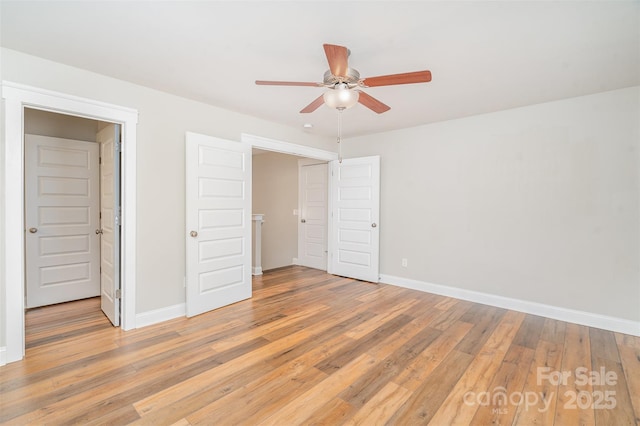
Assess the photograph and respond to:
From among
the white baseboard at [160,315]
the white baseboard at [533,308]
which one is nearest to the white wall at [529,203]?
the white baseboard at [533,308]

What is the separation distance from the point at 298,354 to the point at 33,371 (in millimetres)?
2025

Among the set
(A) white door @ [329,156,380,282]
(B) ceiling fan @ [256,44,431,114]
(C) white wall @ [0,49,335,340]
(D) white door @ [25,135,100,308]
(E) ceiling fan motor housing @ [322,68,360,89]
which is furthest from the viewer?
(A) white door @ [329,156,380,282]

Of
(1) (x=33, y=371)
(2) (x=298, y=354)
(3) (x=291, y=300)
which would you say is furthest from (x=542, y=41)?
(1) (x=33, y=371)

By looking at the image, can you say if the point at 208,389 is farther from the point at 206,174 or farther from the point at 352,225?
the point at 352,225

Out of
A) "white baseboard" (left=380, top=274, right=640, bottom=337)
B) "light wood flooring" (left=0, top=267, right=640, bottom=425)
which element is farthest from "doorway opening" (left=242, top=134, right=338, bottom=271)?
"light wood flooring" (left=0, top=267, right=640, bottom=425)

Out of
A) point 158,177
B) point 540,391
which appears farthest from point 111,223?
point 540,391

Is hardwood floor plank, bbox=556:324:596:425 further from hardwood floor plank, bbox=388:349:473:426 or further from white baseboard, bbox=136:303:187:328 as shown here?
white baseboard, bbox=136:303:187:328

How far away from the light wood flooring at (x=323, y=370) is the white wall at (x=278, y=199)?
108 inches

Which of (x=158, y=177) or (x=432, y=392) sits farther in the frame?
(x=158, y=177)

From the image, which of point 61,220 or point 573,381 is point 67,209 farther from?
point 573,381

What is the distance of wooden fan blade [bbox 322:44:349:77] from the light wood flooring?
87.0 inches

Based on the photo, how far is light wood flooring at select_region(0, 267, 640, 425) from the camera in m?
1.83

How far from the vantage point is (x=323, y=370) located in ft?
7.54

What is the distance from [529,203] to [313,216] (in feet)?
12.1
